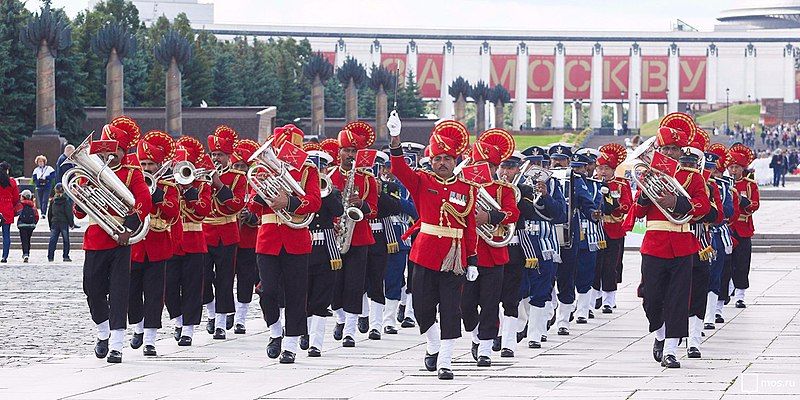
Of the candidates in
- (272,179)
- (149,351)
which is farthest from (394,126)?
(149,351)

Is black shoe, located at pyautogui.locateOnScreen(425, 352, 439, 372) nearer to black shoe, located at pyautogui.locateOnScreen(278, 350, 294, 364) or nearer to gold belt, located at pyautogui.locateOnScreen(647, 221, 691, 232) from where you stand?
black shoe, located at pyautogui.locateOnScreen(278, 350, 294, 364)

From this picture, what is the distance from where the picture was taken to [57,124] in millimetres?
53969

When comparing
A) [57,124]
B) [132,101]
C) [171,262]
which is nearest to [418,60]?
[132,101]

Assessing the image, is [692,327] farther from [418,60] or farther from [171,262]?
[418,60]

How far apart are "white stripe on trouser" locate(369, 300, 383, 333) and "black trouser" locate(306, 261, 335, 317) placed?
1.87 m

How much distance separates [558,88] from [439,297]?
134m

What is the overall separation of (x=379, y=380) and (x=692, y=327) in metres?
3.16

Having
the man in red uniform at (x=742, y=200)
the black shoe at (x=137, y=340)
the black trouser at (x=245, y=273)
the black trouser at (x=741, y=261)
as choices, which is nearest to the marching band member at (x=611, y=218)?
the man in red uniform at (x=742, y=200)

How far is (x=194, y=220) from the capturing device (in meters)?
15.5

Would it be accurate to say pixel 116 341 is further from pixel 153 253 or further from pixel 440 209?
pixel 440 209

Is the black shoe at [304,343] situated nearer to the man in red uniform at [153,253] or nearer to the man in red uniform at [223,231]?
the man in red uniform at [153,253]

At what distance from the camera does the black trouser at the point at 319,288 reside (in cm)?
1459

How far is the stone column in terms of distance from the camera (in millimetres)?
145375

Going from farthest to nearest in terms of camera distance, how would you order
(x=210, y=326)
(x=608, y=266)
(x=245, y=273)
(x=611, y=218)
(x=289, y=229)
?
(x=608, y=266) < (x=611, y=218) < (x=210, y=326) < (x=245, y=273) < (x=289, y=229)
